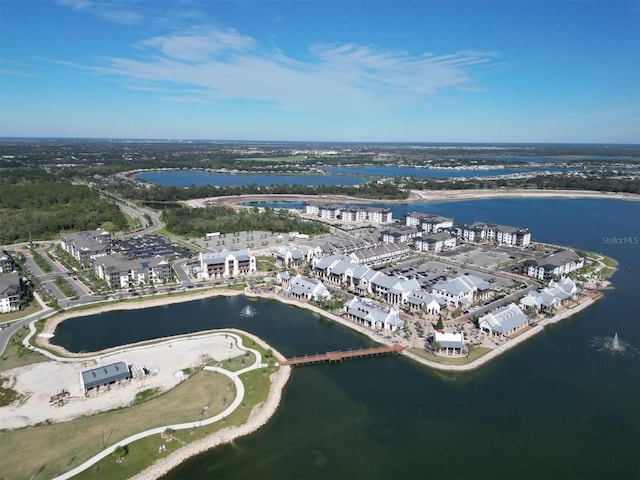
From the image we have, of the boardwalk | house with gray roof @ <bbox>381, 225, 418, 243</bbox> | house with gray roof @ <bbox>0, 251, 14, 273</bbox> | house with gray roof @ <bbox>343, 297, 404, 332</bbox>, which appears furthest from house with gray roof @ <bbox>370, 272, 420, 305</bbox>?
house with gray roof @ <bbox>0, 251, 14, 273</bbox>

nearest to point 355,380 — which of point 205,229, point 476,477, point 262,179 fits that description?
point 476,477

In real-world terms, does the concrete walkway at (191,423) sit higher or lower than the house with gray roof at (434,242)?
lower

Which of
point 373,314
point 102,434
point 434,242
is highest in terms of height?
point 434,242

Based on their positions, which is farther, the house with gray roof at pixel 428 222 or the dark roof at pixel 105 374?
the house with gray roof at pixel 428 222

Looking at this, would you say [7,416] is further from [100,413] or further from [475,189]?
[475,189]

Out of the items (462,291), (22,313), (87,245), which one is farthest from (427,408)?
(87,245)

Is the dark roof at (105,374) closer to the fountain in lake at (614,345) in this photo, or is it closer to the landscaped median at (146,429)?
the landscaped median at (146,429)

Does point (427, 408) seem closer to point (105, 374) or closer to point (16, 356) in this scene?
point (105, 374)

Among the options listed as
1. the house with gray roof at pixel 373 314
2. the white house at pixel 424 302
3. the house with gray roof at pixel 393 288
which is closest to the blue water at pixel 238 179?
the house with gray roof at pixel 393 288
